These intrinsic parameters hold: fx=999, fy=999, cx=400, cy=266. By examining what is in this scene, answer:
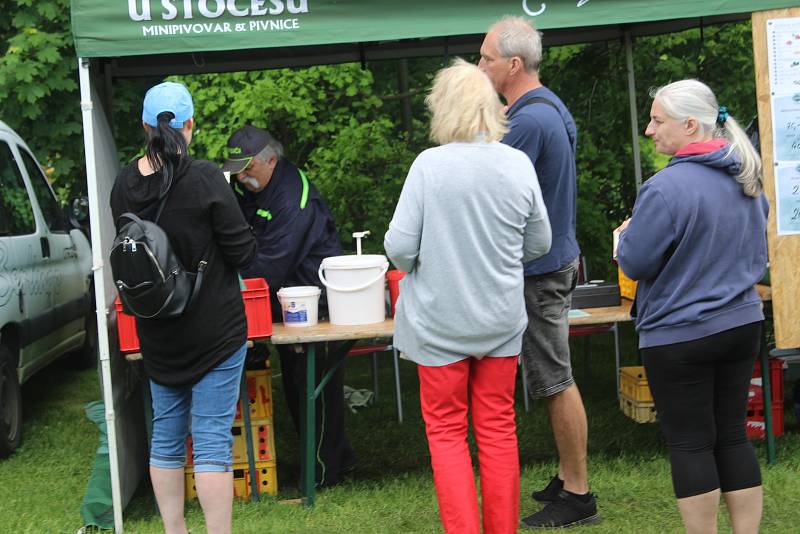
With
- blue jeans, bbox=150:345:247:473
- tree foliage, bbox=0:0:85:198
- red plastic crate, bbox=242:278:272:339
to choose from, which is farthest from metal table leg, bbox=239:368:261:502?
tree foliage, bbox=0:0:85:198

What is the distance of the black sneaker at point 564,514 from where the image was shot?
3844 mm

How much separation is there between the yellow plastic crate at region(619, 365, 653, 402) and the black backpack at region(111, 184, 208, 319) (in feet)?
9.49

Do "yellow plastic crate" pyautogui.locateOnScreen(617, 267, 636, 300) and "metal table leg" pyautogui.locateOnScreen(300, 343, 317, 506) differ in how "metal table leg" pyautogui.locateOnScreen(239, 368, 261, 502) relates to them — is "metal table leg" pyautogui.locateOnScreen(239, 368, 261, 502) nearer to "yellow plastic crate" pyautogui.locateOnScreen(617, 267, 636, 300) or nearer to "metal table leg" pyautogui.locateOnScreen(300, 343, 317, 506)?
"metal table leg" pyautogui.locateOnScreen(300, 343, 317, 506)

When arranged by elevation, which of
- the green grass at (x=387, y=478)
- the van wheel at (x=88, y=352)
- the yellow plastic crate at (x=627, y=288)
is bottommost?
the green grass at (x=387, y=478)

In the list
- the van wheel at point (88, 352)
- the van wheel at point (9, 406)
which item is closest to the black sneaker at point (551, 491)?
the van wheel at point (9, 406)

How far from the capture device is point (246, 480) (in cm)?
447

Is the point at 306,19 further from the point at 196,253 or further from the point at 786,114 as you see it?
the point at 786,114

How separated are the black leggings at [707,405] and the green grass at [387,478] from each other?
0.82m

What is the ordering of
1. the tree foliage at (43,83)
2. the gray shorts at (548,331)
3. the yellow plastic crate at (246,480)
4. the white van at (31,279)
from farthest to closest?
1. the tree foliage at (43,83)
2. the white van at (31,279)
3. the yellow plastic crate at (246,480)
4. the gray shorts at (548,331)

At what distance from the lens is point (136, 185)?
3.17m

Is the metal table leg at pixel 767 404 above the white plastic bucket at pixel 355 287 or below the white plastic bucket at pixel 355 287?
below

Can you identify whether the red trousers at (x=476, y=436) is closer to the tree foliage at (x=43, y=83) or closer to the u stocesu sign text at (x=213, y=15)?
the u stocesu sign text at (x=213, y=15)

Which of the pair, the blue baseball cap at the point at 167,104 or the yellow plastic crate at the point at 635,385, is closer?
the blue baseball cap at the point at 167,104

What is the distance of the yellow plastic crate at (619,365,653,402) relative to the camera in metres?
5.22
